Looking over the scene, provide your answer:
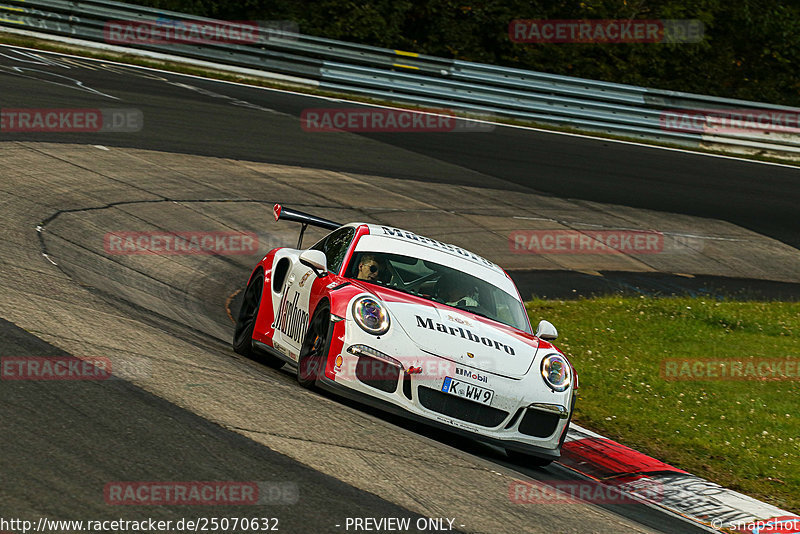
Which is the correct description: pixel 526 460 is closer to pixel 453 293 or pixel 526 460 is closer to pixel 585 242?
pixel 453 293

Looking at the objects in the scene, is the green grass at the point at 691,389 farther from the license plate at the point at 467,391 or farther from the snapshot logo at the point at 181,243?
the snapshot logo at the point at 181,243

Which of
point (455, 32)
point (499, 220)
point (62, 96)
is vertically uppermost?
point (455, 32)

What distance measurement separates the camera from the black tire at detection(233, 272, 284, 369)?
940 cm

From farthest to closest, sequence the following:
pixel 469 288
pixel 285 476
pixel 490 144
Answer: pixel 490 144, pixel 469 288, pixel 285 476

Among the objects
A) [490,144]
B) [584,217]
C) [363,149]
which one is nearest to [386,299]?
[584,217]

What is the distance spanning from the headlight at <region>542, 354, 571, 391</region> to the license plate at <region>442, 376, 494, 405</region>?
579 millimetres

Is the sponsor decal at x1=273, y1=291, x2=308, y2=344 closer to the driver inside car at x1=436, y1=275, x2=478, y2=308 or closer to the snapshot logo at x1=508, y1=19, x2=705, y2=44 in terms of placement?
the driver inside car at x1=436, y1=275, x2=478, y2=308

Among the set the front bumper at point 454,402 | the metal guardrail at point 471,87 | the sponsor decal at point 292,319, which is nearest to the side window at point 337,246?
the sponsor decal at point 292,319

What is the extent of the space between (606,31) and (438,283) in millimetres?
26740

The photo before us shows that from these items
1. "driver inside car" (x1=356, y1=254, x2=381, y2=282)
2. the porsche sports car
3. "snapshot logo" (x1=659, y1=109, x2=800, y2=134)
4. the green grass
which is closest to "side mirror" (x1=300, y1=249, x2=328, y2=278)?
the porsche sports car

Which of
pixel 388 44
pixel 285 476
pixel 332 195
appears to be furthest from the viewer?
pixel 388 44

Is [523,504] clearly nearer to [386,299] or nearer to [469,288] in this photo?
[386,299]

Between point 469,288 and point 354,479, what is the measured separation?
10.8 feet

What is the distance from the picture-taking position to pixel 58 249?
11.1 meters
